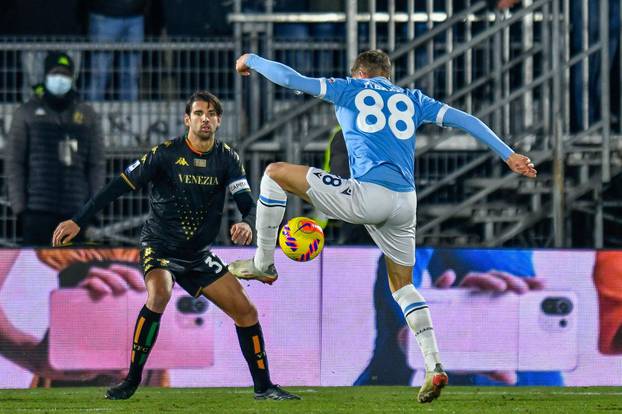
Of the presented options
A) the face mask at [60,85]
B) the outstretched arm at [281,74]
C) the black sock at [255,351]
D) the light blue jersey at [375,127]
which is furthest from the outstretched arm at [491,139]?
the face mask at [60,85]

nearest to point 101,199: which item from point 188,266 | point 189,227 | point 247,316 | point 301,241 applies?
point 189,227

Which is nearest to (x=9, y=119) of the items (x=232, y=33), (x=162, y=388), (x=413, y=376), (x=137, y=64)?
(x=137, y=64)

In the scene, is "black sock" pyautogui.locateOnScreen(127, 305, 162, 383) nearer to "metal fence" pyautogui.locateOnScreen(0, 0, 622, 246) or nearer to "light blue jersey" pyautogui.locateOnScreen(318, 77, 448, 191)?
"light blue jersey" pyautogui.locateOnScreen(318, 77, 448, 191)

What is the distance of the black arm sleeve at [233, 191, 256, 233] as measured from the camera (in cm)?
1107

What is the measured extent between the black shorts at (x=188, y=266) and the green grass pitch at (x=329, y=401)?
2.73ft

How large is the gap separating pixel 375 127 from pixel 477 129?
0.63m

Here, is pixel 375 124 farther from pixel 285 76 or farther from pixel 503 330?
pixel 503 330

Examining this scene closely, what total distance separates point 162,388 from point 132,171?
101 inches

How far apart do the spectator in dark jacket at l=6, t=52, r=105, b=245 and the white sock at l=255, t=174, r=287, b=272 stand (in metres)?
4.55

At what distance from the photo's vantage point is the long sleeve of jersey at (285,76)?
995cm

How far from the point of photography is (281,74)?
32.7ft

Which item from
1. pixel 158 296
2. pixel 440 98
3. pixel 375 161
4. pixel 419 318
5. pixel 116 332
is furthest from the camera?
pixel 440 98

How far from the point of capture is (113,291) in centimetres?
1312

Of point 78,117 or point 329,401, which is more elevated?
point 78,117
